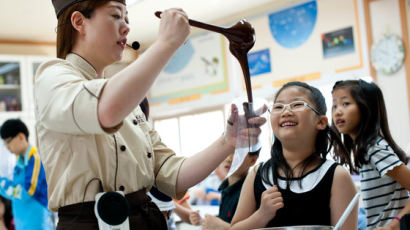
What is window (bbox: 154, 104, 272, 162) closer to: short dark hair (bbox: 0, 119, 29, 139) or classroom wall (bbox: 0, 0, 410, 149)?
classroom wall (bbox: 0, 0, 410, 149)

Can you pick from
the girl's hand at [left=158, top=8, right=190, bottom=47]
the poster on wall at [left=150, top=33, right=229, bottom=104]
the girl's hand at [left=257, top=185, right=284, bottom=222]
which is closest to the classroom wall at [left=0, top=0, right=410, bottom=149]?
the poster on wall at [left=150, top=33, right=229, bottom=104]

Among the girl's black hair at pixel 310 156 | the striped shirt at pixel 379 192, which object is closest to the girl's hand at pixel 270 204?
the girl's black hair at pixel 310 156

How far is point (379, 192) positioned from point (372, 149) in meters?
0.16

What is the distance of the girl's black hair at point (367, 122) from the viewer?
62.5 inches

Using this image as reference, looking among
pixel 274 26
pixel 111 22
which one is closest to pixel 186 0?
pixel 274 26

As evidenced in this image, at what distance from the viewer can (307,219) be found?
48.8 inches

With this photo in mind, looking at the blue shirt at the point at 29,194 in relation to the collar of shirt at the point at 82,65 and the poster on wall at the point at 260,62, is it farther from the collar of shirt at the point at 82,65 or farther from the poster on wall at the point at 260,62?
the poster on wall at the point at 260,62

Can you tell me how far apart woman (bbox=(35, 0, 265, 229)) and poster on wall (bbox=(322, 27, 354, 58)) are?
11.9 ft

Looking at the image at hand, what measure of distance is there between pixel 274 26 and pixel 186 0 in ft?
3.37

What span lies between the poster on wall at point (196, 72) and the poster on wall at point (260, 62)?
513mm

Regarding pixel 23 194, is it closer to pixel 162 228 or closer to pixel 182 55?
pixel 162 228

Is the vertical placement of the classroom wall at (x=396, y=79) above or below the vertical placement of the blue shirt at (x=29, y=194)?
above

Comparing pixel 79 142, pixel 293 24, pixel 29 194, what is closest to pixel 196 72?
pixel 293 24

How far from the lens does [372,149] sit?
155 centimetres
